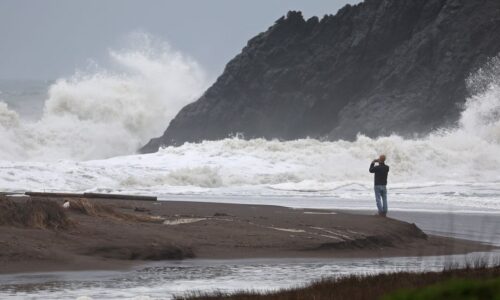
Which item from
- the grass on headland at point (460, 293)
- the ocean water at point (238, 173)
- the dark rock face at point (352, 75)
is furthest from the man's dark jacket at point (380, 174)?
the dark rock face at point (352, 75)

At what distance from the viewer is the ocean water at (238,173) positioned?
11578mm

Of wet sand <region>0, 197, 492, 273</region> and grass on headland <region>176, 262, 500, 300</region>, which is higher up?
wet sand <region>0, 197, 492, 273</region>

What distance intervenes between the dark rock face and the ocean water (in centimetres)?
442

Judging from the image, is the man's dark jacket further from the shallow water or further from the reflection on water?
the reflection on water

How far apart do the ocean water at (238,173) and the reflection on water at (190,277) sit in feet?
0.05

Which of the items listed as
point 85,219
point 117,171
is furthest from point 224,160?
point 85,219

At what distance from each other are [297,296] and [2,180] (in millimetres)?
25529

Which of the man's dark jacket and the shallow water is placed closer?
the shallow water

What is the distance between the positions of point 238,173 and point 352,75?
46100 mm

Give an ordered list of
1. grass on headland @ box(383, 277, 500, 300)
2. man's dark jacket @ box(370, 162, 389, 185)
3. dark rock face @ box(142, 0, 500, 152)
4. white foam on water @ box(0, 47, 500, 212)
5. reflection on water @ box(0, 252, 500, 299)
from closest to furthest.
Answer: grass on headland @ box(383, 277, 500, 300), reflection on water @ box(0, 252, 500, 299), man's dark jacket @ box(370, 162, 389, 185), white foam on water @ box(0, 47, 500, 212), dark rock face @ box(142, 0, 500, 152)

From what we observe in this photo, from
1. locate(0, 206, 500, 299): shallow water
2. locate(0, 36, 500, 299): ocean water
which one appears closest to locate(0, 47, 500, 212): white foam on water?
locate(0, 36, 500, 299): ocean water

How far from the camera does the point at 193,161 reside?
152ft

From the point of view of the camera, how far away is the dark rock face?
250 ft

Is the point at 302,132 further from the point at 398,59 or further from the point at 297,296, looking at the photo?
the point at 297,296
